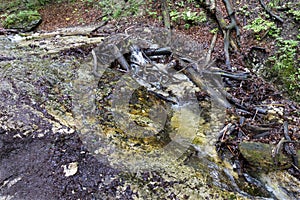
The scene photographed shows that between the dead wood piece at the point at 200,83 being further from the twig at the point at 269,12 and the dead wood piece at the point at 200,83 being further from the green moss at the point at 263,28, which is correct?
the twig at the point at 269,12

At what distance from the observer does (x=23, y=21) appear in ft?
31.1

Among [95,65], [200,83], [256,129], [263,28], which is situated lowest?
[256,129]

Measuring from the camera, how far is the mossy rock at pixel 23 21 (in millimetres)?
9250

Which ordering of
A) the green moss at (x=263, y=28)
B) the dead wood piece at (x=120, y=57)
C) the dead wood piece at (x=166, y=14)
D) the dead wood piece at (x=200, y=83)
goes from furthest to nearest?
the dead wood piece at (x=166, y=14), the green moss at (x=263, y=28), the dead wood piece at (x=120, y=57), the dead wood piece at (x=200, y=83)

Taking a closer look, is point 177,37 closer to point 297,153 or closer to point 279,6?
point 279,6

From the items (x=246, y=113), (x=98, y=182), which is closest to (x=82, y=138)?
(x=98, y=182)

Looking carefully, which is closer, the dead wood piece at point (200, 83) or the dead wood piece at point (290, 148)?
the dead wood piece at point (290, 148)

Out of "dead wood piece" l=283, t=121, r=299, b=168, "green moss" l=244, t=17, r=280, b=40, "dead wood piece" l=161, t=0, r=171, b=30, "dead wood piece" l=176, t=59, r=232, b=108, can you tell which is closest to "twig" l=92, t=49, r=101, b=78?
"dead wood piece" l=176, t=59, r=232, b=108

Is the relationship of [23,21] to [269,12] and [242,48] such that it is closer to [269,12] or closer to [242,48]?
[242,48]

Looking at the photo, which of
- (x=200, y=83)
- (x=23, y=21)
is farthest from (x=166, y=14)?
(x=23, y=21)

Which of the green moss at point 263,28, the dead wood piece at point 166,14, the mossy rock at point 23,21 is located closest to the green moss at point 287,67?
the green moss at point 263,28

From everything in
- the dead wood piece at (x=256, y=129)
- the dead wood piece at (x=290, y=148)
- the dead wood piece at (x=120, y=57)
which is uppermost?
the dead wood piece at (x=120, y=57)

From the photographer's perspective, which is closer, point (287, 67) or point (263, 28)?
point (287, 67)

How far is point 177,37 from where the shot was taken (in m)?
7.80
